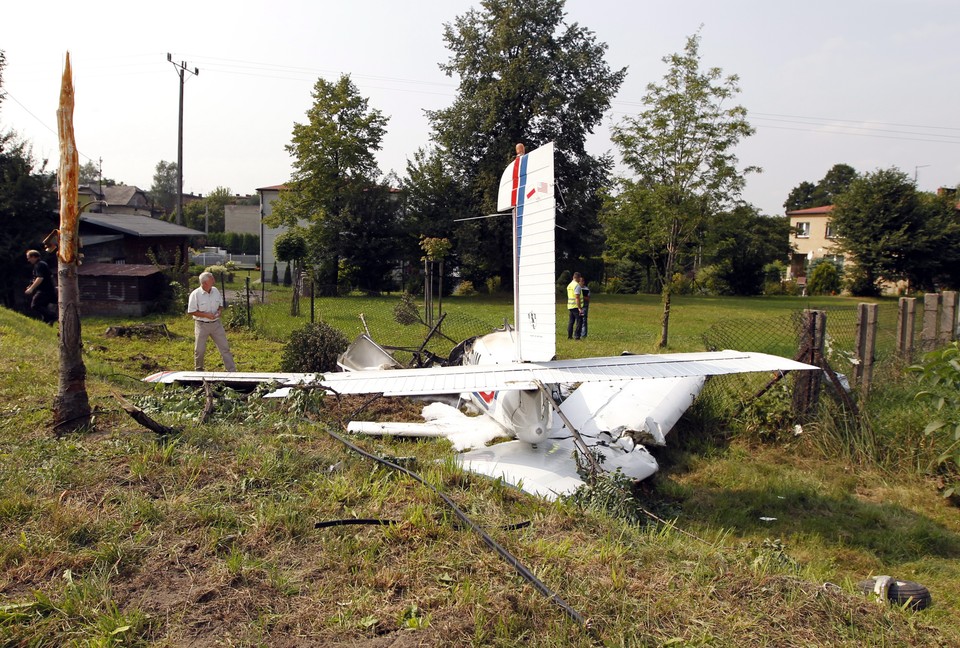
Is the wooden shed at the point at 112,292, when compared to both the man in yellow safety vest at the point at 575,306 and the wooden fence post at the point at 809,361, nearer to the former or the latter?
the man in yellow safety vest at the point at 575,306

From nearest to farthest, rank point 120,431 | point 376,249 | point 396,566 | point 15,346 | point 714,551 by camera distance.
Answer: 1. point 396,566
2. point 714,551
3. point 120,431
4. point 15,346
5. point 376,249

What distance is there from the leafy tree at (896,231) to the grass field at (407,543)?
33.1m

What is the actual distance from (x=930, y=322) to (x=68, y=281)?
32.5ft

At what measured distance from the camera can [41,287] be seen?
12.8 metres

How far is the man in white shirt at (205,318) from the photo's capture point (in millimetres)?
9555

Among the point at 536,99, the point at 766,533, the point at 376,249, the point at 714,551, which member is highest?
the point at 536,99

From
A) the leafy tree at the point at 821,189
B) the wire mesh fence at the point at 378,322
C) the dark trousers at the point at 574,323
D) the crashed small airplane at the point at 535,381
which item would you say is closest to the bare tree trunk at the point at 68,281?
the crashed small airplane at the point at 535,381

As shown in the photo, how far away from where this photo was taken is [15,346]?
29.3 ft

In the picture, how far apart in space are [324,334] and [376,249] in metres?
21.6

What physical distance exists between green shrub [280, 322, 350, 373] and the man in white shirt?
0.90 m

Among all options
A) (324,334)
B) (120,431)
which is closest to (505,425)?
(120,431)

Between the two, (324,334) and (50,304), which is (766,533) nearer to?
(324,334)

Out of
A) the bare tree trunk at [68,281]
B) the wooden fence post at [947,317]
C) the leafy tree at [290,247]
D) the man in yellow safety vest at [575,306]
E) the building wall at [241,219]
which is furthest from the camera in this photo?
the building wall at [241,219]

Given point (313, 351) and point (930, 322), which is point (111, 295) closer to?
point (313, 351)
